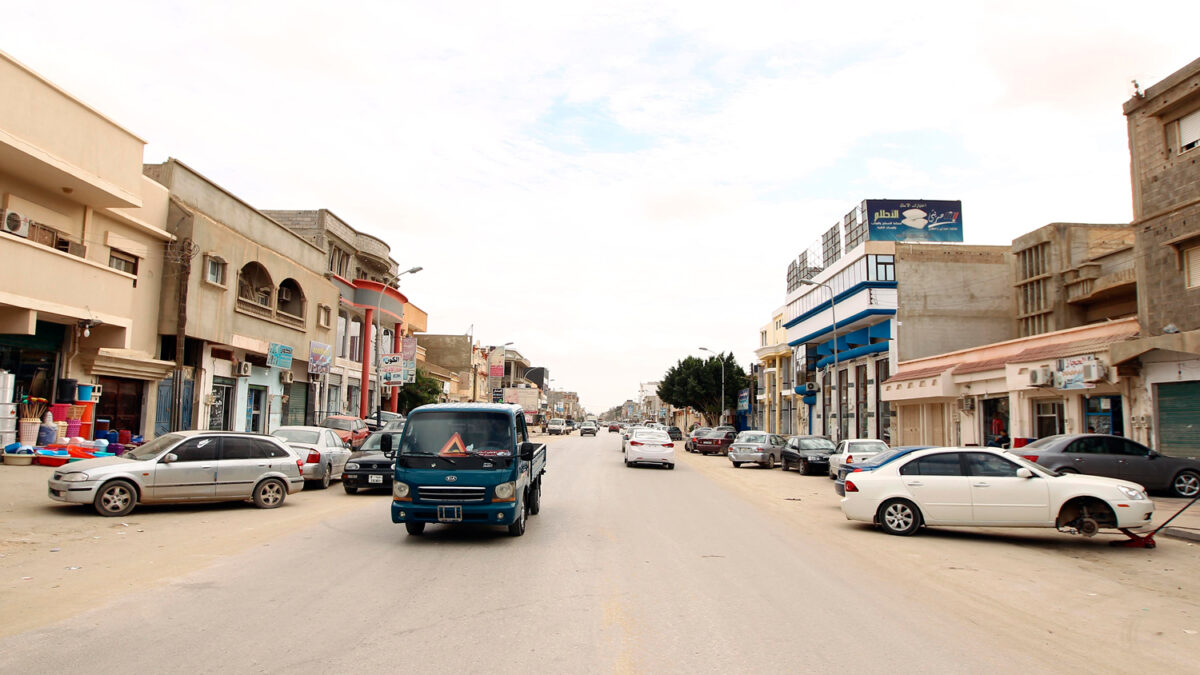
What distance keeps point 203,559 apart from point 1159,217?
25033 mm

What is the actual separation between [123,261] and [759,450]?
81.0ft

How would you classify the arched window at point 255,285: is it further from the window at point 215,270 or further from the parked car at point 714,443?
the parked car at point 714,443

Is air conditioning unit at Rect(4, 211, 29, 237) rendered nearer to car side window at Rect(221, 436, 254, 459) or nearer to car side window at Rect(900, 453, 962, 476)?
car side window at Rect(221, 436, 254, 459)

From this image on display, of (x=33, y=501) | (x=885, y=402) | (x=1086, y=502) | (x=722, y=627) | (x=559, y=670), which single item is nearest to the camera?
(x=559, y=670)

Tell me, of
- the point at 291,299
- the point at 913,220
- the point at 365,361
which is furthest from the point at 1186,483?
the point at 365,361

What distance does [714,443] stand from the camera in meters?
47.5

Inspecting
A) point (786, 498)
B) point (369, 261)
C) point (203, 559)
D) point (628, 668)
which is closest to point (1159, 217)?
point (786, 498)

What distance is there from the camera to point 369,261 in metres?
45.7

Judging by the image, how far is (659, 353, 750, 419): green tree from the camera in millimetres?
88312

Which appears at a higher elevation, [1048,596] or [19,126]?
[19,126]

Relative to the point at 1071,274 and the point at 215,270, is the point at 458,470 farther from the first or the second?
the point at 1071,274

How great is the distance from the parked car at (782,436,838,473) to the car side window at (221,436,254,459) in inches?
796

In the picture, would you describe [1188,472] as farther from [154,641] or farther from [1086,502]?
[154,641]

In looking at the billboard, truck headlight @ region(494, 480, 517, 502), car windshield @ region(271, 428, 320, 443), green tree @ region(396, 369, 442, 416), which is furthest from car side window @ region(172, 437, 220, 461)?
the billboard
